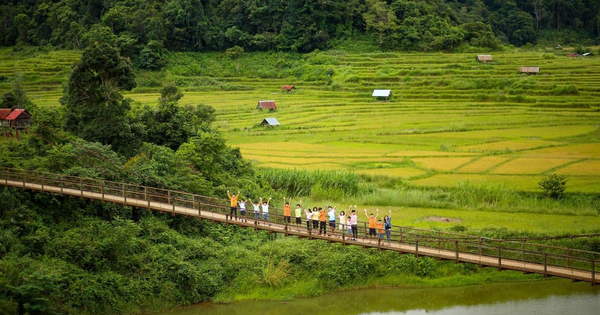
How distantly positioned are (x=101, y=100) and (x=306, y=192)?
10.9 metres

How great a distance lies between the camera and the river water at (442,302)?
84.6ft

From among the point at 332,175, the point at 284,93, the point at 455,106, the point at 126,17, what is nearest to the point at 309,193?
the point at 332,175

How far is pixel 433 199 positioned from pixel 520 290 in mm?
8468

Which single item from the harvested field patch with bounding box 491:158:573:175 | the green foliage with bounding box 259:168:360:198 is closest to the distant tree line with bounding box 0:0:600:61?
the harvested field patch with bounding box 491:158:573:175

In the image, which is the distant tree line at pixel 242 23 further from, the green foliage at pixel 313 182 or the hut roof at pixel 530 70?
the green foliage at pixel 313 182

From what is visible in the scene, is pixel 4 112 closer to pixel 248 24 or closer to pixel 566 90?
pixel 566 90

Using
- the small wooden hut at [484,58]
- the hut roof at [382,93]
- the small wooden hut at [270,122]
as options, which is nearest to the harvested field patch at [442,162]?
the small wooden hut at [270,122]

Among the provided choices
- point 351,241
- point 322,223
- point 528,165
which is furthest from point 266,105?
point 351,241

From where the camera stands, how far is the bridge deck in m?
21.8

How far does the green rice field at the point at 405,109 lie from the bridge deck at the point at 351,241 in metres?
14.1

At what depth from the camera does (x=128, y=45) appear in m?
73.9

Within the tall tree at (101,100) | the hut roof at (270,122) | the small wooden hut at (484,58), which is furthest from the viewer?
the small wooden hut at (484,58)

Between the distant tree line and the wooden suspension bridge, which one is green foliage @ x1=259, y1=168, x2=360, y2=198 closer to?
the wooden suspension bridge

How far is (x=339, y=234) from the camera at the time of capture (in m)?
24.1
